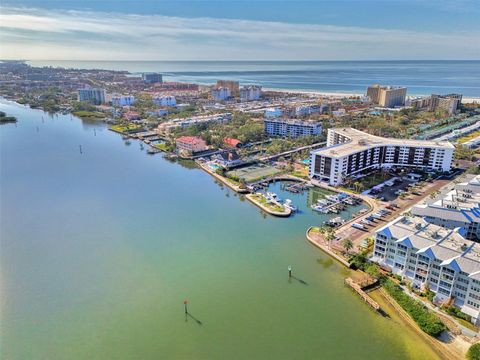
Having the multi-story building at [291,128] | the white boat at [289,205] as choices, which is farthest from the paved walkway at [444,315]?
the multi-story building at [291,128]

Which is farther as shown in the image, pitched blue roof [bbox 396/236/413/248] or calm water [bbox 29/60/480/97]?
calm water [bbox 29/60/480/97]

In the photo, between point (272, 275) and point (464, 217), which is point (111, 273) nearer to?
point (272, 275)

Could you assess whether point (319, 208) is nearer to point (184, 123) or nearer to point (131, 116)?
point (184, 123)

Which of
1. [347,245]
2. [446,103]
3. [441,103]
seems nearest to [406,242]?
[347,245]

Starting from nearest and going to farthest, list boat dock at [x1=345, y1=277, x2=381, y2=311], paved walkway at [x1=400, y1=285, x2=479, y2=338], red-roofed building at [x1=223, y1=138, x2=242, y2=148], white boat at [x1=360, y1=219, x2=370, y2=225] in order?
paved walkway at [x1=400, y1=285, x2=479, y2=338] → boat dock at [x1=345, y1=277, x2=381, y2=311] → white boat at [x1=360, y1=219, x2=370, y2=225] → red-roofed building at [x1=223, y1=138, x2=242, y2=148]

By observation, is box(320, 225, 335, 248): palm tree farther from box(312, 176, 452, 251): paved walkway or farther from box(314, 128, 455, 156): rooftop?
box(314, 128, 455, 156): rooftop

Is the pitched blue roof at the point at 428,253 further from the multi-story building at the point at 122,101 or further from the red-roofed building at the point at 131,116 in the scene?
the multi-story building at the point at 122,101

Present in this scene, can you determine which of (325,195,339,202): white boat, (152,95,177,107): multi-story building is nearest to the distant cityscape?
(325,195,339,202): white boat
